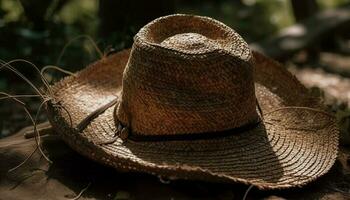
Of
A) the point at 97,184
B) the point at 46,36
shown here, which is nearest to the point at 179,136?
the point at 97,184

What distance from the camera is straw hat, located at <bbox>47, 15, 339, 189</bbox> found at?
306 cm

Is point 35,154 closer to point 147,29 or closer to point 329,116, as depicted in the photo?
point 147,29

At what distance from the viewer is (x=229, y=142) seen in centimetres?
325

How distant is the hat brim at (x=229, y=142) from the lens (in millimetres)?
3000

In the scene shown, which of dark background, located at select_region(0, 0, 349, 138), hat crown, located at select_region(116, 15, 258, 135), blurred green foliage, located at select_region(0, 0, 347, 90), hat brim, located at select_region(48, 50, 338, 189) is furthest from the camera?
blurred green foliage, located at select_region(0, 0, 347, 90)

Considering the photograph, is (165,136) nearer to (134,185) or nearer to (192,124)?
(192,124)

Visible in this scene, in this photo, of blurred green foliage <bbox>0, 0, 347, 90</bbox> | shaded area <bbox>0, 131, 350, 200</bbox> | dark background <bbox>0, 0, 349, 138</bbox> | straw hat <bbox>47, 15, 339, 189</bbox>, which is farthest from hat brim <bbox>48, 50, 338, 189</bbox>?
blurred green foliage <bbox>0, 0, 347, 90</bbox>

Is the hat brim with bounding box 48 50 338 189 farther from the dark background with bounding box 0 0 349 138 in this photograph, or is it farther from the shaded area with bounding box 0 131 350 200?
the dark background with bounding box 0 0 349 138

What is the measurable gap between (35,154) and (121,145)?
1.93 ft

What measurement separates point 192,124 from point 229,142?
9.4 inches

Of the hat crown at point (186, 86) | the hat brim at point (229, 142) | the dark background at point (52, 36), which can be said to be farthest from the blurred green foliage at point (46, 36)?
the hat crown at point (186, 86)

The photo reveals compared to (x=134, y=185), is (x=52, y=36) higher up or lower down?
lower down

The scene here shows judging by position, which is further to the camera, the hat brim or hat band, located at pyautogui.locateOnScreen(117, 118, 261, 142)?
hat band, located at pyautogui.locateOnScreen(117, 118, 261, 142)

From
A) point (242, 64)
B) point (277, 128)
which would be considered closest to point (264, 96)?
point (277, 128)
